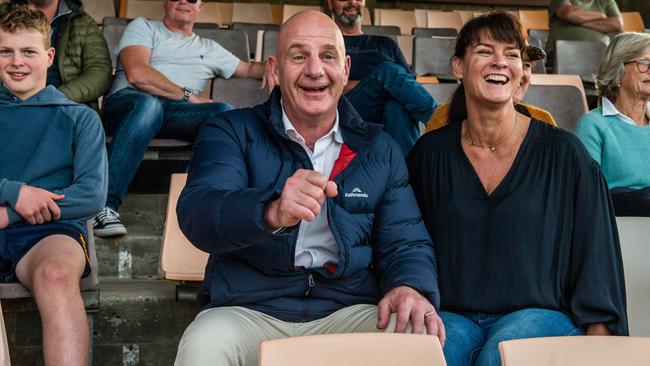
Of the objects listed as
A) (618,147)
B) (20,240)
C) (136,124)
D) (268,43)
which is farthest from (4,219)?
(268,43)

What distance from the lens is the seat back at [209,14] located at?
7.91m

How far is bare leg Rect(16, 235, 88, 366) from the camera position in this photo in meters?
2.37

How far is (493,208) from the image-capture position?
2277mm

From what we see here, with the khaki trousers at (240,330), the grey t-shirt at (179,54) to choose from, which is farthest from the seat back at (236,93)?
the khaki trousers at (240,330)

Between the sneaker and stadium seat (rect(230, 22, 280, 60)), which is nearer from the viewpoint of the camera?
the sneaker

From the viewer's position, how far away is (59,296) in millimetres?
2438

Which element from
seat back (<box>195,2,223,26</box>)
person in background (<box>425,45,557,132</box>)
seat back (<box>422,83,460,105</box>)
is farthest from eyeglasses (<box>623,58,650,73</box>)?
seat back (<box>195,2,223,26</box>)

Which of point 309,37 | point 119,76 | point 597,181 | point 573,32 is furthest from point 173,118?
point 573,32

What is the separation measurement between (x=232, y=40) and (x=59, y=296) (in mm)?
2657

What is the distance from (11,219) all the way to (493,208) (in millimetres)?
1351

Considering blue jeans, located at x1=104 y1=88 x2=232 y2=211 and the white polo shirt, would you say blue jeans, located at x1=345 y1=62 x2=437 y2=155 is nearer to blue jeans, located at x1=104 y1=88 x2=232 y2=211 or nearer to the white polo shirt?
blue jeans, located at x1=104 y1=88 x2=232 y2=211

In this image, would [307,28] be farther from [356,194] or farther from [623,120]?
[623,120]

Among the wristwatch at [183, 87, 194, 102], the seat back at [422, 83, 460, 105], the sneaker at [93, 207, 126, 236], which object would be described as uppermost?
the seat back at [422, 83, 460, 105]

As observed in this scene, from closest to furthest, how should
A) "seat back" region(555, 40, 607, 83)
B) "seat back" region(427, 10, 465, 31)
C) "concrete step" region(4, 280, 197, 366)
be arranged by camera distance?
1. "concrete step" region(4, 280, 197, 366)
2. "seat back" region(555, 40, 607, 83)
3. "seat back" region(427, 10, 465, 31)
